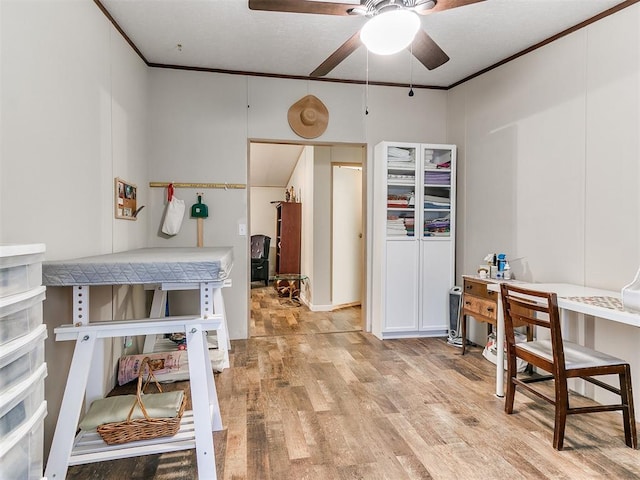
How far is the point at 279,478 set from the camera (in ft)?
5.77

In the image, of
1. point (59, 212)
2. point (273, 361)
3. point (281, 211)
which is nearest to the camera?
point (59, 212)

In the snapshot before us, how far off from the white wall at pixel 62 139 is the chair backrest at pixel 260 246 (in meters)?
4.96

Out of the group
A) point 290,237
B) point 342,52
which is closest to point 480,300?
point 342,52

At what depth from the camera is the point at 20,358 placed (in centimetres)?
114

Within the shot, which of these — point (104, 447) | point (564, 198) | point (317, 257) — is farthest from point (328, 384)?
point (317, 257)

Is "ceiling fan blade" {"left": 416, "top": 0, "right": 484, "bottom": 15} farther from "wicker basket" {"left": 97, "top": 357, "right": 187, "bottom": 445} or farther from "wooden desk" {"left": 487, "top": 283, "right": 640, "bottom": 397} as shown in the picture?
"wicker basket" {"left": 97, "top": 357, "right": 187, "bottom": 445}

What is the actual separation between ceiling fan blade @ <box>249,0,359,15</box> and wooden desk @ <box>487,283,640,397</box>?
1.87 m

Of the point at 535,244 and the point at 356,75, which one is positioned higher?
the point at 356,75

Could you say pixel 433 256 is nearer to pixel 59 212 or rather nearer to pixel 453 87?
pixel 453 87

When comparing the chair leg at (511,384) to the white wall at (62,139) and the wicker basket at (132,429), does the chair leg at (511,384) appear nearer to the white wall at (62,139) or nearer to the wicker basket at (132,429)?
the wicker basket at (132,429)

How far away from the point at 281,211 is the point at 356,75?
12.6ft

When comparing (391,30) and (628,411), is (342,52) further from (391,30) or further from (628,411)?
(628,411)

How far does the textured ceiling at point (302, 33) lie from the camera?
2617 mm

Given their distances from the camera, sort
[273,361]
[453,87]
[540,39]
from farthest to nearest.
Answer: [453,87] < [273,361] < [540,39]
